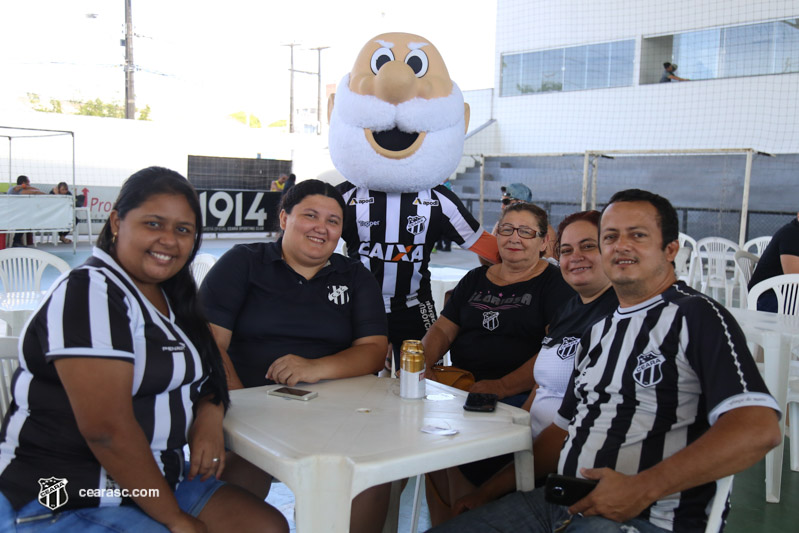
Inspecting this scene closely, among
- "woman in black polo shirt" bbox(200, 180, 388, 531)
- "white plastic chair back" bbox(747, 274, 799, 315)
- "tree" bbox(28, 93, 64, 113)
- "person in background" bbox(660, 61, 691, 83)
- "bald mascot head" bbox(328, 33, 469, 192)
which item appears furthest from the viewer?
"tree" bbox(28, 93, 64, 113)

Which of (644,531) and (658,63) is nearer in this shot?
(644,531)

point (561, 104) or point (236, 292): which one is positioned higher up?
point (561, 104)

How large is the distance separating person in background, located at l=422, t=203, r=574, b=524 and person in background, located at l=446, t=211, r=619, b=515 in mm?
246

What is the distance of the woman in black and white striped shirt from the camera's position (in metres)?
1.39

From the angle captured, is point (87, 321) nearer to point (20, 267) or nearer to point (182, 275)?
point (182, 275)

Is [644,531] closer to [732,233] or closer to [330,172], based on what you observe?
[732,233]

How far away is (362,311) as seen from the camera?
7.72 ft

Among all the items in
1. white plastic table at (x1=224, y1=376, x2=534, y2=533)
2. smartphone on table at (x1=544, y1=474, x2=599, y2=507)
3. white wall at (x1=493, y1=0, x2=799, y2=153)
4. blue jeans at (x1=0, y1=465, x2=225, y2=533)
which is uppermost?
white wall at (x1=493, y1=0, x2=799, y2=153)

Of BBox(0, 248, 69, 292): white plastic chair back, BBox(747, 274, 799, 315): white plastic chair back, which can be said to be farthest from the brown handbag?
BBox(0, 248, 69, 292): white plastic chair back

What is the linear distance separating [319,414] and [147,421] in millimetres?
442

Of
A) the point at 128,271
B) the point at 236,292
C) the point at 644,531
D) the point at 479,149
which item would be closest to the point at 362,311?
the point at 236,292

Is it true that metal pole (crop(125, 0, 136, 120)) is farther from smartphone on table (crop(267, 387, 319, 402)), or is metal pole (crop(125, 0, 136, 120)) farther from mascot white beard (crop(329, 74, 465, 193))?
smartphone on table (crop(267, 387, 319, 402))

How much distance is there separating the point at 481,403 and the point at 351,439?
→ 1.47 feet

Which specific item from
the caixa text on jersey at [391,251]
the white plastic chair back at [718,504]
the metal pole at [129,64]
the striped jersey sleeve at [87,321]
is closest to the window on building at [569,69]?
the metal pole at [129,64]
